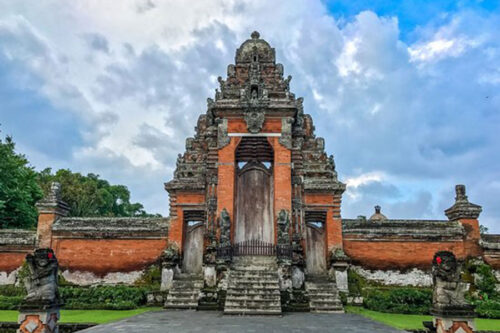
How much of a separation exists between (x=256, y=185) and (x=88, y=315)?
7.72m

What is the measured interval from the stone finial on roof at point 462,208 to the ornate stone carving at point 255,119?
871cm

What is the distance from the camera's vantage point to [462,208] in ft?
48.9

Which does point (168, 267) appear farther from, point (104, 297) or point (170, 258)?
point (104, 297)

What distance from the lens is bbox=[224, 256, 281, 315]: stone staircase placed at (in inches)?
428

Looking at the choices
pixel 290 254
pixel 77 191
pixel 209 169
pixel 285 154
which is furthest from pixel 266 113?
pixel 77 191

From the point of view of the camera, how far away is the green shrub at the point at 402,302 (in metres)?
12.2

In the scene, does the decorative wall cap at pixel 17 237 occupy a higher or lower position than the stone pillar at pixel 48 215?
lower

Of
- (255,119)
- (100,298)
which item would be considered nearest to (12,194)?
(100,298)

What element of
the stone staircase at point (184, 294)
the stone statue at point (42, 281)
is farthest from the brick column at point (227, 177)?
the stone statue at point (42, 281)

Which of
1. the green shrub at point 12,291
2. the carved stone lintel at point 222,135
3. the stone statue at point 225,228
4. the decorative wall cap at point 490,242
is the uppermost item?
the carved stone lintel at point 222,135

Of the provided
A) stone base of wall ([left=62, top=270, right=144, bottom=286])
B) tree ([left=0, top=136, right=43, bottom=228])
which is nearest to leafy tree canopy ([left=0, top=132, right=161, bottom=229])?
tree ([left=0, top=136, right=43, bottom=228])

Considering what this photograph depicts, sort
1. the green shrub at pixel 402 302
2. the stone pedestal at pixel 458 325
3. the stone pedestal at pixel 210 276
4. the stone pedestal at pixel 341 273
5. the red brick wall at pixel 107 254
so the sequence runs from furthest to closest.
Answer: the red brick wall at pixel 107 254
the stone pedestal at pixel 341 273
the stone pedestal at pixel 210 276
the green shrub at pixel 402 302
the stone pedestal at pixel 458 325

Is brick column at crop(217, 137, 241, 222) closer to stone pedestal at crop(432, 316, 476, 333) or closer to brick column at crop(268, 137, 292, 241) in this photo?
brick column at crop(268, 137, 292, 241)

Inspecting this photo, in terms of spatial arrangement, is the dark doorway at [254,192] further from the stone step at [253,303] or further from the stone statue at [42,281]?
the stone statue at [42,281]
